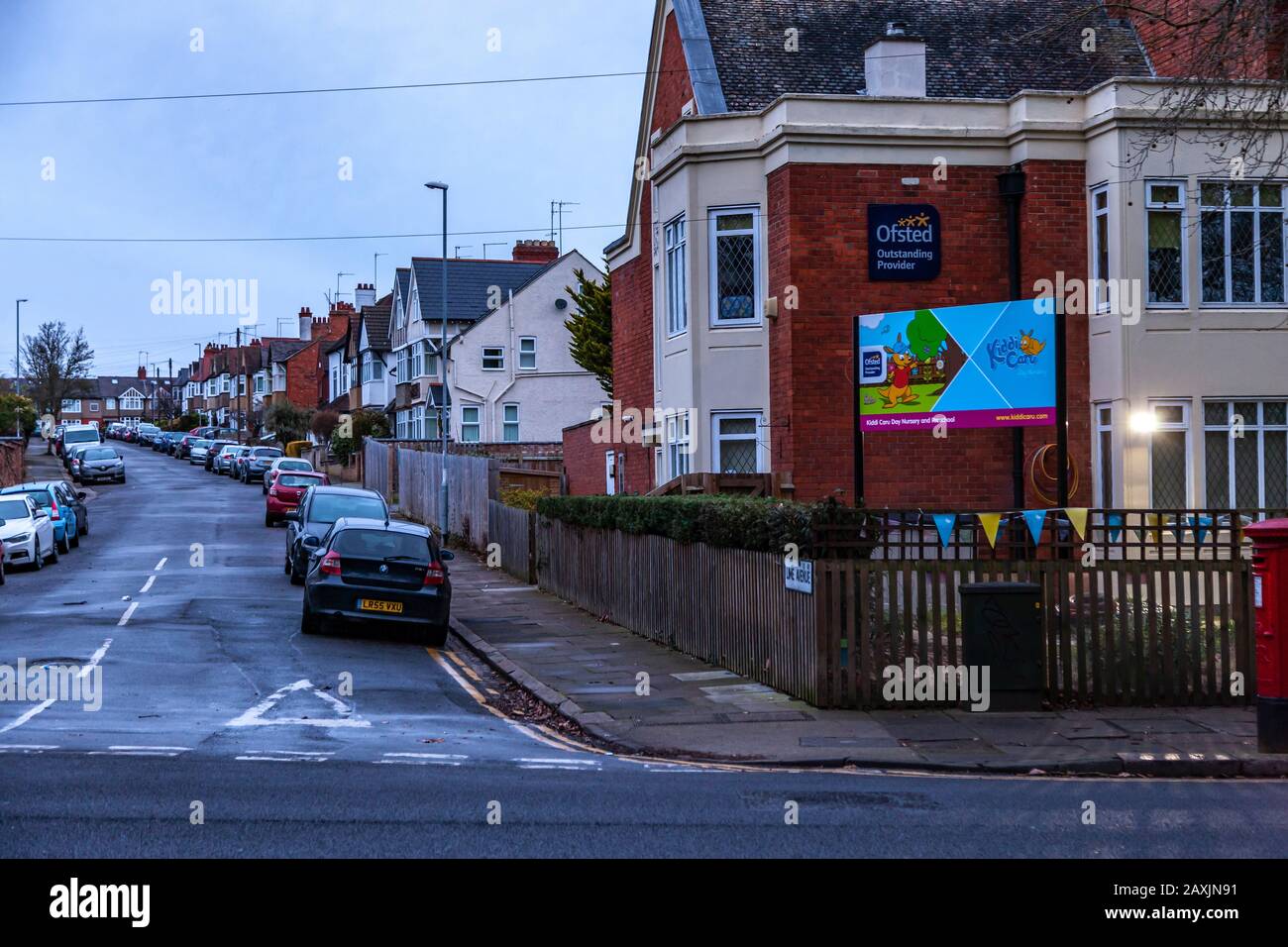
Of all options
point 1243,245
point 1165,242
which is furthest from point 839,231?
point 1243,245

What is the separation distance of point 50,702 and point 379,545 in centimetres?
607

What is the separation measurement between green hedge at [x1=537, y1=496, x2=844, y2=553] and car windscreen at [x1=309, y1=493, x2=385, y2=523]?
465 cm

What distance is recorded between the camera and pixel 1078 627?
13.1 m

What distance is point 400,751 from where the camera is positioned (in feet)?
35.1

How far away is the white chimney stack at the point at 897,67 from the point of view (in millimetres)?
22719

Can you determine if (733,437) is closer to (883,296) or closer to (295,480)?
(883,296)

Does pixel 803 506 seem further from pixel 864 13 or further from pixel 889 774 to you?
pixel 864 13

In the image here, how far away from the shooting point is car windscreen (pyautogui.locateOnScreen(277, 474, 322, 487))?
128ft

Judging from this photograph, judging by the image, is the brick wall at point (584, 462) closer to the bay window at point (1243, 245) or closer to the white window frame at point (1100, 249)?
the white window frame at point (1100, 249)

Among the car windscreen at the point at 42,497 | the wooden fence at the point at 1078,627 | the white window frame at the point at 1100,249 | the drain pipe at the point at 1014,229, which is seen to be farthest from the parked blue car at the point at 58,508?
the wooden fence at the point at 1078,627

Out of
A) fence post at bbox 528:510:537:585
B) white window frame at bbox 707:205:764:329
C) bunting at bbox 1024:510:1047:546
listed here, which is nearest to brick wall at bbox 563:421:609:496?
fence post at bbox 528:510:537:585

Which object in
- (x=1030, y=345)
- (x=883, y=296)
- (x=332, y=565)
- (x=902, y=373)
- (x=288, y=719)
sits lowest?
(x=288, y=719)

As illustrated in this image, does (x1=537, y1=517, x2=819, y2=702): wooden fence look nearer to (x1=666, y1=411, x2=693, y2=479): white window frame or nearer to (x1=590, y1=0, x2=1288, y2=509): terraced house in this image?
(x1=666, y1=411, x2=693, y2=479): white window frame
